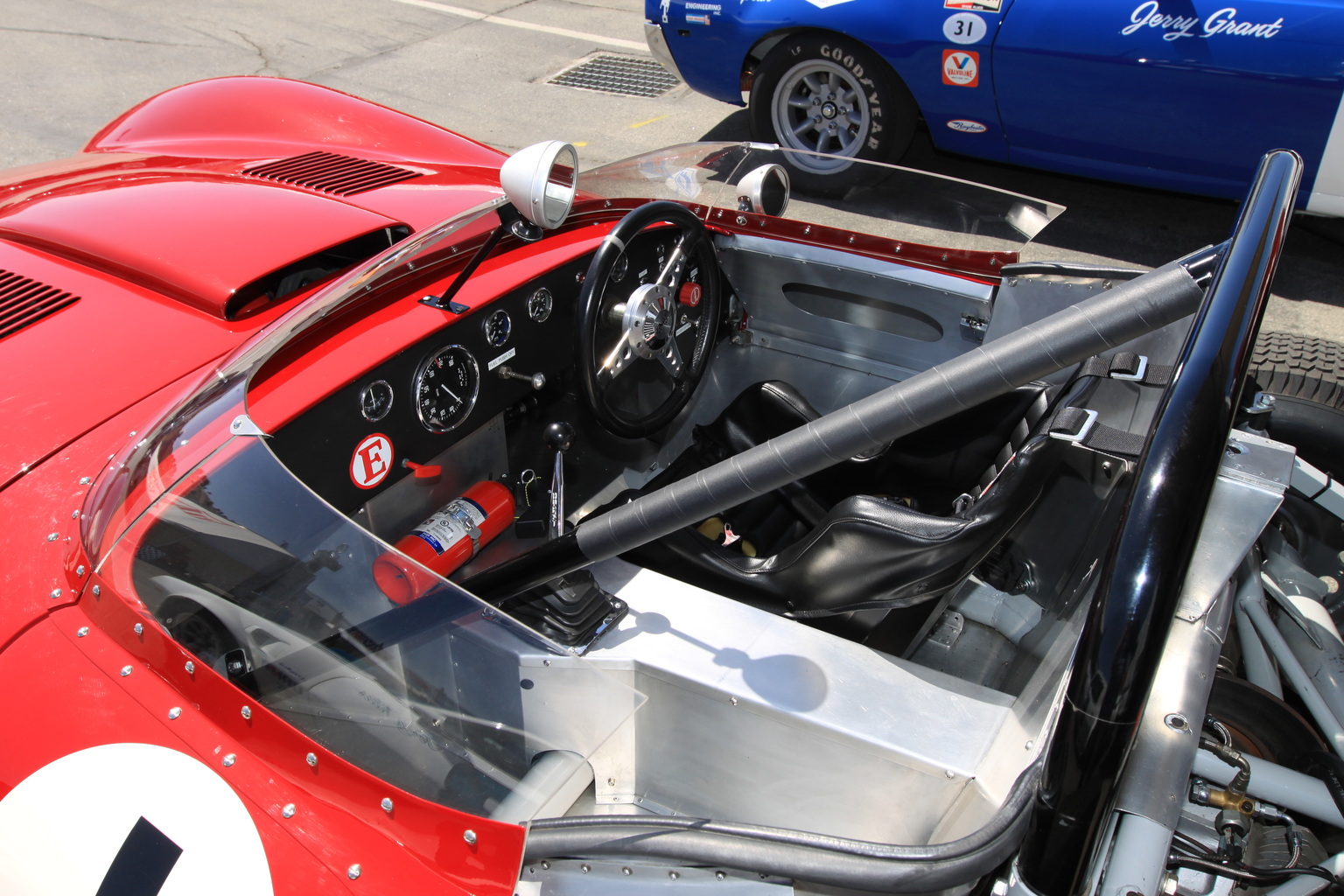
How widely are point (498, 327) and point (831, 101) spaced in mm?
3441

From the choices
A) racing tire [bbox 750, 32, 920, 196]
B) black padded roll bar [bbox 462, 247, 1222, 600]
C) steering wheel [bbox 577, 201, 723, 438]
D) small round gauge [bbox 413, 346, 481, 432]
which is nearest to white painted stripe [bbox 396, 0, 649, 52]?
racing tire [bbox 750, 32, 920, 196]

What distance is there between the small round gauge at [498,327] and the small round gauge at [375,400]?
12.7 inches

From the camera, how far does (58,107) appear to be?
593cm

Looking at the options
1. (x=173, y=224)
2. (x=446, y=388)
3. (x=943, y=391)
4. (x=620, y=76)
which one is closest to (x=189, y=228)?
(x=173, y=224)

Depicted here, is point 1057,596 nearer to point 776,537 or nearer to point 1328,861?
point 1328,861

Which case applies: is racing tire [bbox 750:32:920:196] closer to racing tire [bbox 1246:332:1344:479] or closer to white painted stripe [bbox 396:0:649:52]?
racing tire [bbox 1246:332:1344:479]

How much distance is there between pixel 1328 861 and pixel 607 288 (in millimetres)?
1839

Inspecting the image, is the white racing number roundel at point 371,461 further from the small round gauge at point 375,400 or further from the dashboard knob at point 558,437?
the dashboard knob at point 558,437

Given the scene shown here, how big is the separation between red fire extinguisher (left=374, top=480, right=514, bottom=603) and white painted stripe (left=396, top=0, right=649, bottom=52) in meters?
6.22

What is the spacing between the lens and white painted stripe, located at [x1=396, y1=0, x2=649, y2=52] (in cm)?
763

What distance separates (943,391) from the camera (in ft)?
3.99

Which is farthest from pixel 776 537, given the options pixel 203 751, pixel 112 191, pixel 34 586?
pixel 112 191

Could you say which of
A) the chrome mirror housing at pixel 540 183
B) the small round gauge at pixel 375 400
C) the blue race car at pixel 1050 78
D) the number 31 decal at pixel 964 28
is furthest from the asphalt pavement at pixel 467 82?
the small round gauge at pixel 375 400

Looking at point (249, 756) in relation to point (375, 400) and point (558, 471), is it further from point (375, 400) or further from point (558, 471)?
point (558, 471)
